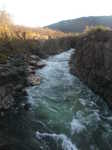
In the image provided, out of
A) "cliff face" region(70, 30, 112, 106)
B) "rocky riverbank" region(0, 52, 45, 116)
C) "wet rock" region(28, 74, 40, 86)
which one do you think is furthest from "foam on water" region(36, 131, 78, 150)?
"wet rock" region(28, 74, 40, 86)

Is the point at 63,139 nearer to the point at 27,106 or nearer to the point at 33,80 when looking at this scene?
the point at 27,106

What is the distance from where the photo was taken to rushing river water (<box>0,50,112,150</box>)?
6.11 m

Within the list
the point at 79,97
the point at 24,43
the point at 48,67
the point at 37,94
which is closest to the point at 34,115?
the point at 37,94

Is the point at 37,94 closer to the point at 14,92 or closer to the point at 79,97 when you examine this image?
the point at 14,92

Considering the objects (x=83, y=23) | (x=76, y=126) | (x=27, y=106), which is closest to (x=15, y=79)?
(x=27, y=106)

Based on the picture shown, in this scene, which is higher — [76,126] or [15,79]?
[15,79]

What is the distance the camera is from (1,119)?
6.93m

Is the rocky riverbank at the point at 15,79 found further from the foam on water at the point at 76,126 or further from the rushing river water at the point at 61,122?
the foam on water at the point at 76,126

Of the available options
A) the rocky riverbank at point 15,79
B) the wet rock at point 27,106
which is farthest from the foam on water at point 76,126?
the rocky riverbank at point 15,79

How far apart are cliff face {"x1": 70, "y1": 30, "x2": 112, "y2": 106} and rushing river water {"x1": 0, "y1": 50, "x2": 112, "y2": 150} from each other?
0.37 m

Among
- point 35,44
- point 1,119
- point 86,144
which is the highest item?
point 35,44

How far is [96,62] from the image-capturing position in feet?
30.5

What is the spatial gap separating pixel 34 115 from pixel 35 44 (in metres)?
8.97

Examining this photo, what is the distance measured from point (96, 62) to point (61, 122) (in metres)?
3.24
